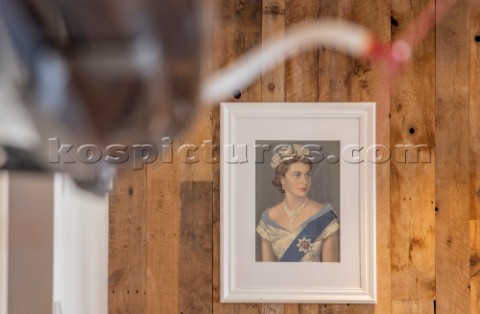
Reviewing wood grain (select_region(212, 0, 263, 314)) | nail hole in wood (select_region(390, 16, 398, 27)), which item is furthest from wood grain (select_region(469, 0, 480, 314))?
wood grain (select_region(212, 0, 263, 314))

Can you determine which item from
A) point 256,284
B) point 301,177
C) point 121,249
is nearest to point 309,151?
point 301,177

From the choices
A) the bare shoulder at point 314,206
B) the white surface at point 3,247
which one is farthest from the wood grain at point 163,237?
the white surface at point 3,247

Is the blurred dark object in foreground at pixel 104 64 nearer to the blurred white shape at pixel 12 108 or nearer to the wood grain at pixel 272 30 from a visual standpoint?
the blurred white shape at pixel 12 108

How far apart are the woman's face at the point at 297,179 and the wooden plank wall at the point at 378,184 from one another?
0.22 m

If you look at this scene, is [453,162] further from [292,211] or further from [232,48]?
[232,48]

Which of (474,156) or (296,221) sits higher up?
(474,156)

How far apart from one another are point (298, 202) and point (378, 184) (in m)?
0.27

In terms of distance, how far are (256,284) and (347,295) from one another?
292 millimetres

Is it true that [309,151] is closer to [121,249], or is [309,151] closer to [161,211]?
[161,211]

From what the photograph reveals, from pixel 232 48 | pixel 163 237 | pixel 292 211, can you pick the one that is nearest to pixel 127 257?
pixel 163 237

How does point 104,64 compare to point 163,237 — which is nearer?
point 104,64

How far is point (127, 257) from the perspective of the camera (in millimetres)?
1790

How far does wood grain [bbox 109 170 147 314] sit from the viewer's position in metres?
1.79

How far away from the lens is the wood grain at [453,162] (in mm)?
1801
